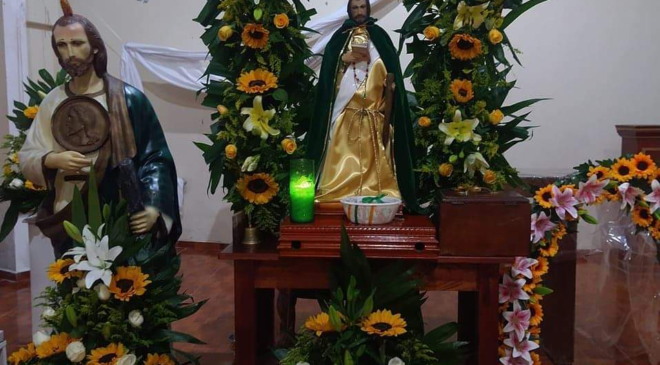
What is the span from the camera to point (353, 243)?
1847 millimetres

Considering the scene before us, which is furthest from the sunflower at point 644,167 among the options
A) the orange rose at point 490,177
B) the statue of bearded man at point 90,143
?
the statue of bearded man at point 90,143

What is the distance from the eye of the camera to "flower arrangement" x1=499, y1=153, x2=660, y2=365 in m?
2.20

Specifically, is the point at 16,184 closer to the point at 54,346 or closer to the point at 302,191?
the point at 54,346

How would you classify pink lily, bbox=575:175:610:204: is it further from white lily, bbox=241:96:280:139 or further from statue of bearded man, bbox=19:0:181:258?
statue of bearded man, bbox=19:0:181:258

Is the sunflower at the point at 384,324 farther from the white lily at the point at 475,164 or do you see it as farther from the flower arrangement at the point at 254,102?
the white lily at the point at 475,164

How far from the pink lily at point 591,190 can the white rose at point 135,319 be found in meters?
1.71

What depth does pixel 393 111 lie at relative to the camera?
2207mm

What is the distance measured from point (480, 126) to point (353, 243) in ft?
2.41

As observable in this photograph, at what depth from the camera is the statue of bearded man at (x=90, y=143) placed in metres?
1.98

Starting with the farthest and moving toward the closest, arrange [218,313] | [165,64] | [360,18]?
[165,64]
[218,313]
[360,18]

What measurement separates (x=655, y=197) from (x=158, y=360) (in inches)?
78.2

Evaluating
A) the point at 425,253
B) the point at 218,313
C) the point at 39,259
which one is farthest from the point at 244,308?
the point at 218,313

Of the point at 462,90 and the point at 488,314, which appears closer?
the point at 488,314

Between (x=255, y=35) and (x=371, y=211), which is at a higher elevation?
(x=255, y=35)
